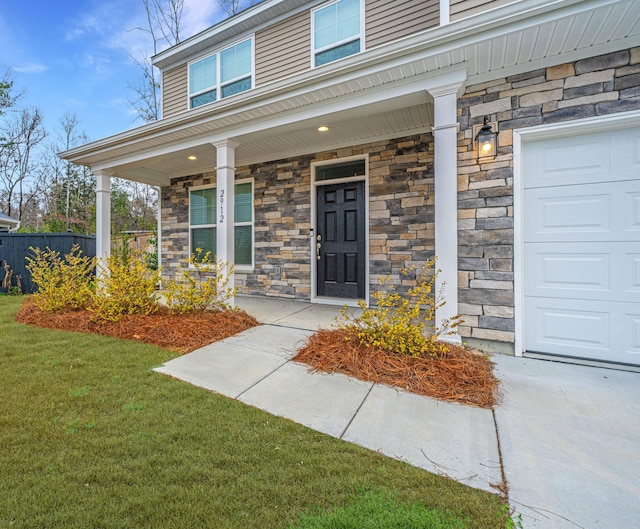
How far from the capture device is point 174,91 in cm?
651

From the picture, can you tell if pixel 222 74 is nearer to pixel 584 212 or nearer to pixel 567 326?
pixel 584 212

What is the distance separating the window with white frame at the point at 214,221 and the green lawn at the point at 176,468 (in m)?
3.76

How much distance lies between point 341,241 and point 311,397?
10.1 ft

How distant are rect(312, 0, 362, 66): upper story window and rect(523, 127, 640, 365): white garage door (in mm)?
3358

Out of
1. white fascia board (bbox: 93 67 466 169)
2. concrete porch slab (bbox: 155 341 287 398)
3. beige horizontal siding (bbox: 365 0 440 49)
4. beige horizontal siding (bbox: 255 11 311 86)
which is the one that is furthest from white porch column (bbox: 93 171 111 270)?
beige horizontal siding (bbox: 365 0 440 49)

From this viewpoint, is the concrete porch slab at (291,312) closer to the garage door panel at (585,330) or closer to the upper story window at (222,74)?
the garage door panel at (585,330)

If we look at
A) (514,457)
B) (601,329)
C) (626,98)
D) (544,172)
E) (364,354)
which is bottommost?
(514,457)

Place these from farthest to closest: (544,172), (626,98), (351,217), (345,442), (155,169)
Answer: (155,169) < (351,217) < (544,172) < (626,98) < (345,442)

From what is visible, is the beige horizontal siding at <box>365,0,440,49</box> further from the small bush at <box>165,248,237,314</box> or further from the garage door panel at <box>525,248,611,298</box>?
the small bush at <box>165,248,237,314</box>

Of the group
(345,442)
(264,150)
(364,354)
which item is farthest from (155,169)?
(345,442)

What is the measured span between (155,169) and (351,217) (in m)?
4.12

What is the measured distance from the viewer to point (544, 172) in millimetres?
2727

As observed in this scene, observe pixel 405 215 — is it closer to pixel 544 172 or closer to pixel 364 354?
pixel 544 172

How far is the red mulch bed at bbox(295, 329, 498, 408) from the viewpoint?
83.0 inches
